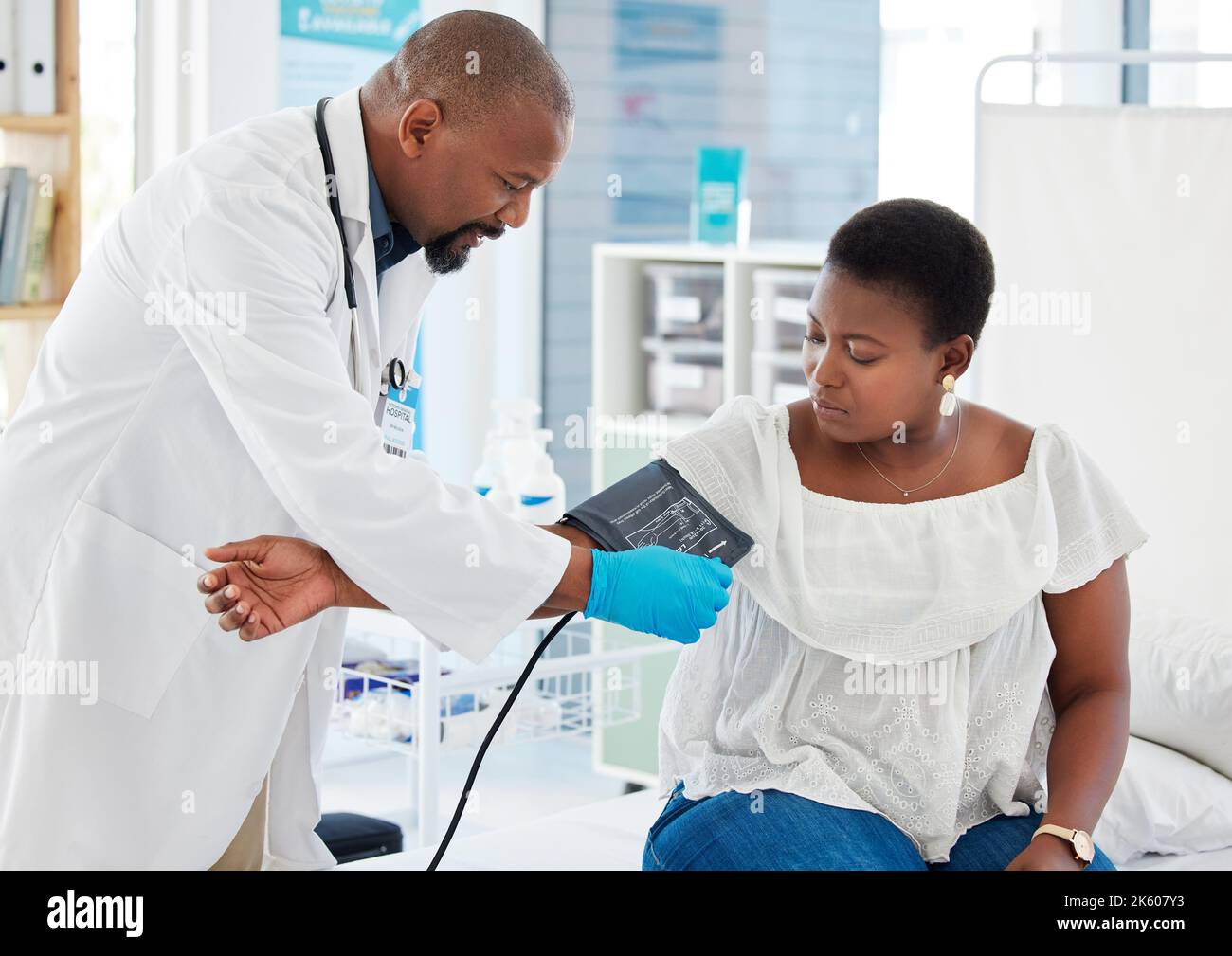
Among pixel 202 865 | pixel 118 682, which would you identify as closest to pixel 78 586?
pixel 118 682

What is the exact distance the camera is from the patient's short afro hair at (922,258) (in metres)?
1.40

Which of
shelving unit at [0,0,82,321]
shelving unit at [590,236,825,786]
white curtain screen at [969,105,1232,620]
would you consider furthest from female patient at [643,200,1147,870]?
shelving unit at [0,0,82,321]

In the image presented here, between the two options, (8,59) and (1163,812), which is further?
(8,59)

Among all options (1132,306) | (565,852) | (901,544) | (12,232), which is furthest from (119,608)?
(1132,306)

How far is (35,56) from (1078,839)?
2.43m

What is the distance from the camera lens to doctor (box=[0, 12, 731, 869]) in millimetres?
1248

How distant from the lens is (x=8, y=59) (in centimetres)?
271

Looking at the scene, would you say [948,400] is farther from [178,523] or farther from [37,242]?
[37,242]

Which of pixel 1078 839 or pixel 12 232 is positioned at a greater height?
pixel 12 232

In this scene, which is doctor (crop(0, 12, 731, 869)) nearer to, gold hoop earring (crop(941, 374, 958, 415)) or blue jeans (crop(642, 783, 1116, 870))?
blue jeans (crop(642, 783, 1116, 870))

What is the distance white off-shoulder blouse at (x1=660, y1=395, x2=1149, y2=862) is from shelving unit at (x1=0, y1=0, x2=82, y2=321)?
5.83ft

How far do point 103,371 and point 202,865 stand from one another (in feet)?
1.75

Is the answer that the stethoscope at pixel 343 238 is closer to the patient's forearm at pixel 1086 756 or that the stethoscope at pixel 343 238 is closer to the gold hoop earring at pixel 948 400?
the gold hoop earring at pixel 948 400
